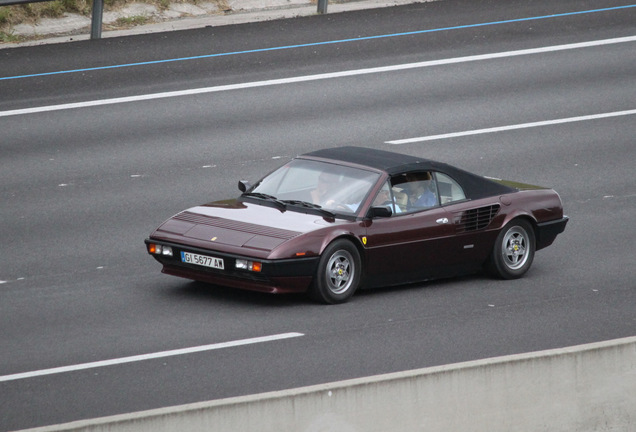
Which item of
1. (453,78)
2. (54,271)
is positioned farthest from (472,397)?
(453,78)

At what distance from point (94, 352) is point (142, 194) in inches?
214

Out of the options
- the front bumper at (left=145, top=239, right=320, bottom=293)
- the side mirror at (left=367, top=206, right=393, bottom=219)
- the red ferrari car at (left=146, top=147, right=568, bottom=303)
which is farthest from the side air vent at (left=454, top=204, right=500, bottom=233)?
the front bumper at (left=145, top=239, right=320, bottom=293)

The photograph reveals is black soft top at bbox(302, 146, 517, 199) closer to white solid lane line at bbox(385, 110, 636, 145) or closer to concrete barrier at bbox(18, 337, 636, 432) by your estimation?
concrete barrier at bbox(18, 337, 636, 432)

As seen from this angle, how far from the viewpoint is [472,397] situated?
8586mm

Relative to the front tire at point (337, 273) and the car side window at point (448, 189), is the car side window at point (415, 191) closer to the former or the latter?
the car side window at point (448, 189)

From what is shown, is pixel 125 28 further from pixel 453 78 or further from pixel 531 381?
pixel 531 381

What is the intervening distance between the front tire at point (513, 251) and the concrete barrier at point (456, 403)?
12.7ft

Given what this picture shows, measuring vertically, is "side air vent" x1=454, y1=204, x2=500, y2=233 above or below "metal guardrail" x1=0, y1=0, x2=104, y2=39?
below

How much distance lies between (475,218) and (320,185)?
170cm

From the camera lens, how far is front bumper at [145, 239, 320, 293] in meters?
11.3

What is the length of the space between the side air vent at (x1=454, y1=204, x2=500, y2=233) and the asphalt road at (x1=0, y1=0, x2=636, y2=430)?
63 cm

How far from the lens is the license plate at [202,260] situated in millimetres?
11477

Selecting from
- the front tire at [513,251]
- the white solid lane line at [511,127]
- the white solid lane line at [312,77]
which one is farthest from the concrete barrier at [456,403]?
the white solid lane line at [312,77]

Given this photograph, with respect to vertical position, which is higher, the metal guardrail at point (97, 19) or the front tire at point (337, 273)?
the metal guardrail at point (97, 19)
